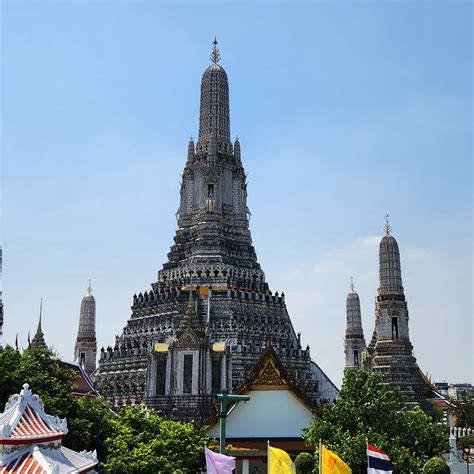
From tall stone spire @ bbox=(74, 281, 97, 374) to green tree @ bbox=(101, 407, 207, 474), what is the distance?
172 feet

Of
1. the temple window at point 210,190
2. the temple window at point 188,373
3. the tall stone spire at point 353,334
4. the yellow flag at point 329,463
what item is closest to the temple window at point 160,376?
the temple window at point 188,373

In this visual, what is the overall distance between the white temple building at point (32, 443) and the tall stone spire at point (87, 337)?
61.8 m

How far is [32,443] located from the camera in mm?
19078

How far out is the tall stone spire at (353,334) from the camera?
88312 mm

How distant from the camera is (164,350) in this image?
50.7 m

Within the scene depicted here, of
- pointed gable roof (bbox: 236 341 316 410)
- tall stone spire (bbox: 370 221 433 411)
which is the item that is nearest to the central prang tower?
tall stone spire (bbox: 370 221 433 411)

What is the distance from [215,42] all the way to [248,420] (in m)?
52.1

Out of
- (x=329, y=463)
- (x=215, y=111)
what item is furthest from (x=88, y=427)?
(x=215, y=111)

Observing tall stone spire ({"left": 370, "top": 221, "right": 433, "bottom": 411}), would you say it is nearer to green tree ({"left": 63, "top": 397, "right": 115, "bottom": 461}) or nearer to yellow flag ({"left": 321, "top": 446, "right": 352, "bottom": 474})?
green tree ({"left": 63, "top": 397, "right": 115, "bottom": 461})

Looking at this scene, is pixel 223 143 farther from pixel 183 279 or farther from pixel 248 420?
pixel 248 420

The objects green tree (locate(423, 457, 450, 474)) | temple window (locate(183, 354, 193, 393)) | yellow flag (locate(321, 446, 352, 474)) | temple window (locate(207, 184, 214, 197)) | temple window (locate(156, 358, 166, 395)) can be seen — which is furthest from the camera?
temple window (locate(207, 184, 214, 197))

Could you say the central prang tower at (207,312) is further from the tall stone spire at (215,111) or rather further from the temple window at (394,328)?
the temple window at (394,328)

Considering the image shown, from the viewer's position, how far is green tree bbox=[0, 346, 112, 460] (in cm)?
2880

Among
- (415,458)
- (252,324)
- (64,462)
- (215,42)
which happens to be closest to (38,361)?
(64,462)
